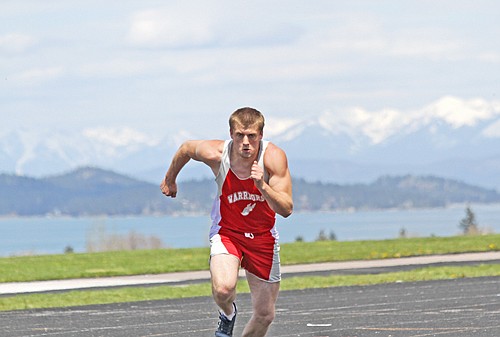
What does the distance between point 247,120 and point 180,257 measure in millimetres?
22347

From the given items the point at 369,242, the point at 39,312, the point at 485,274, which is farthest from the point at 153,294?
the point at 369,242

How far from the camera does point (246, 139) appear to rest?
10469mm

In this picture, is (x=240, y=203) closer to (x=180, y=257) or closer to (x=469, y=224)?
(x=180, y=257)

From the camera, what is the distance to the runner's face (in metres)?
10.5

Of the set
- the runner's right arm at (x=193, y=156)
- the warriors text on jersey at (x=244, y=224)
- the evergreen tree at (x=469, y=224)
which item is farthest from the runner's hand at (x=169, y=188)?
the evergreen tree at (x=469, y=224)

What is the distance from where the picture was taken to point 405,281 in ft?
75.4

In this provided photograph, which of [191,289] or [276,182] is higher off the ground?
[276,182]

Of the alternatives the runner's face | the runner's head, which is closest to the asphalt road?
the runner's face

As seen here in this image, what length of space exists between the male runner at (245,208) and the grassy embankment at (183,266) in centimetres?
874

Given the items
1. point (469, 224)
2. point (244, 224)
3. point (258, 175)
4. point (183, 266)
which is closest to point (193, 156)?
point (244, 224)

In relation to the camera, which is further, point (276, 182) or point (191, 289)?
point (191, 289)

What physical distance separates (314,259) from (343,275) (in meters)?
5.55

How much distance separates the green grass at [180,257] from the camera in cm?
2783

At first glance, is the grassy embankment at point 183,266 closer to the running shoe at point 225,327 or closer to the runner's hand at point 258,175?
the running shoe at point 225,327
